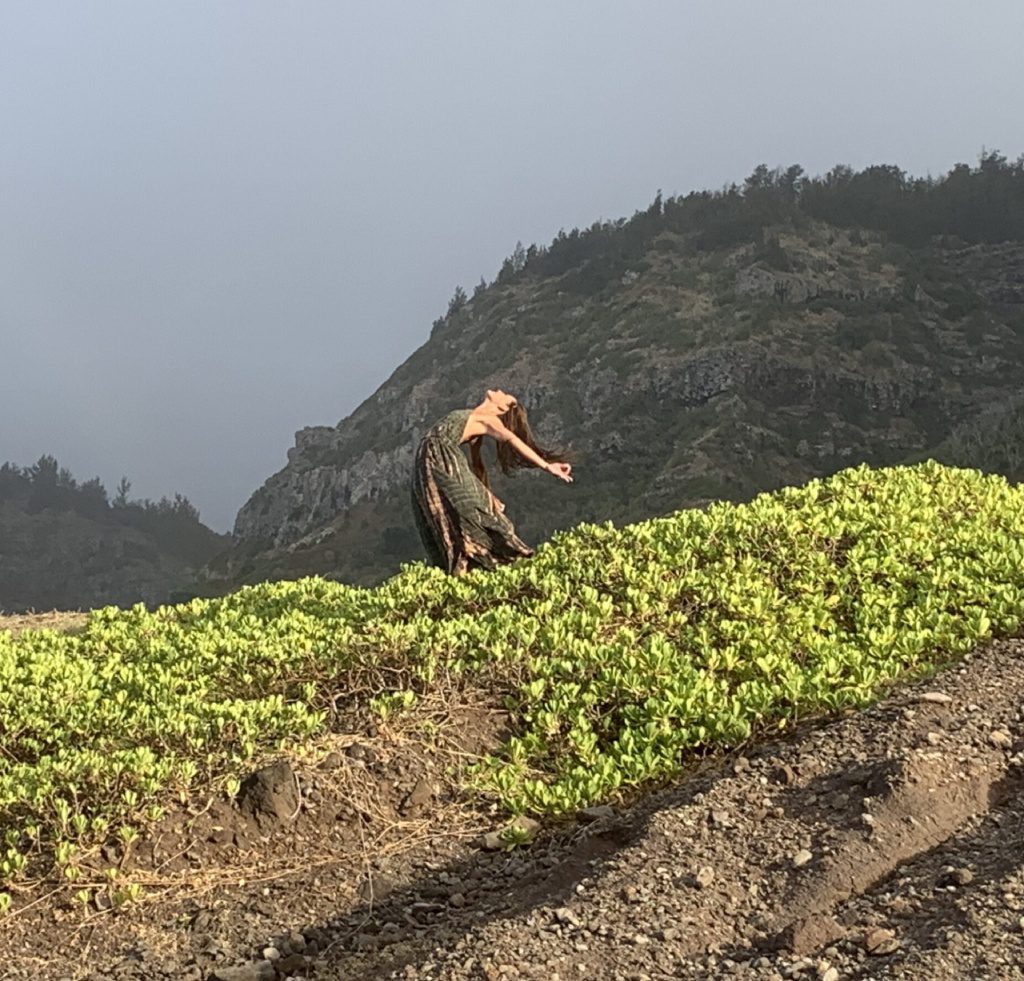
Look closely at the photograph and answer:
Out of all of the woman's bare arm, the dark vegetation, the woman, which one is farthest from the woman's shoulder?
the dark vegetation

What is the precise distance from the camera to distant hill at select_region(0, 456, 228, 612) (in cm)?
6594

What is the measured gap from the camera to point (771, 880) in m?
3.33

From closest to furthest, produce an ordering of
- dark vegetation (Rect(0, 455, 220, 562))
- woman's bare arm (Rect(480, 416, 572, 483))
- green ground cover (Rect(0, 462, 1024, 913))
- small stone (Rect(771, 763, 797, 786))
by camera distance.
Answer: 1. small stone (Rect(771, 763, 797, 786))
2. green ground cover (Rect(0, 462, 1024, 913))
3. woman's bare arm (Rect(480, 416, 572, 483))
4. dark vegetation (Rect(0, 455, 220, 562))

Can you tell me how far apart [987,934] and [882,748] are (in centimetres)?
141

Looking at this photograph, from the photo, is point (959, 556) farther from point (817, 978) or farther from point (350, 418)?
point (350, 418)

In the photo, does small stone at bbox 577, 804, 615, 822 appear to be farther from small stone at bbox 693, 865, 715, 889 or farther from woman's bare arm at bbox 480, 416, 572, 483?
woman's bare arm at bbox 480, 416, 572, 483

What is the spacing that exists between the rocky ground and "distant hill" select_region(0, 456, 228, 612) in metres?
48.5

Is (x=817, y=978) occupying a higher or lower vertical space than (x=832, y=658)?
lower

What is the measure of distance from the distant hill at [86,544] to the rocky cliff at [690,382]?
1064cm

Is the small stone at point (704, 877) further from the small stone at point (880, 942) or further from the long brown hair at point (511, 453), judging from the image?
the long brown hair at point (511, 453)

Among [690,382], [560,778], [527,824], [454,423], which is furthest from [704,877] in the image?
[690,382]

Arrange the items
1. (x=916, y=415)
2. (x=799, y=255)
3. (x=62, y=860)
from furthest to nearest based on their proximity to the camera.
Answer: (x=799, y=255) → (x=916, y=415) → (x=62, y=860)

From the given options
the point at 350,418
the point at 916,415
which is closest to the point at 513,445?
the point at 916,415

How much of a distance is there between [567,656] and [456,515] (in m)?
2.76
